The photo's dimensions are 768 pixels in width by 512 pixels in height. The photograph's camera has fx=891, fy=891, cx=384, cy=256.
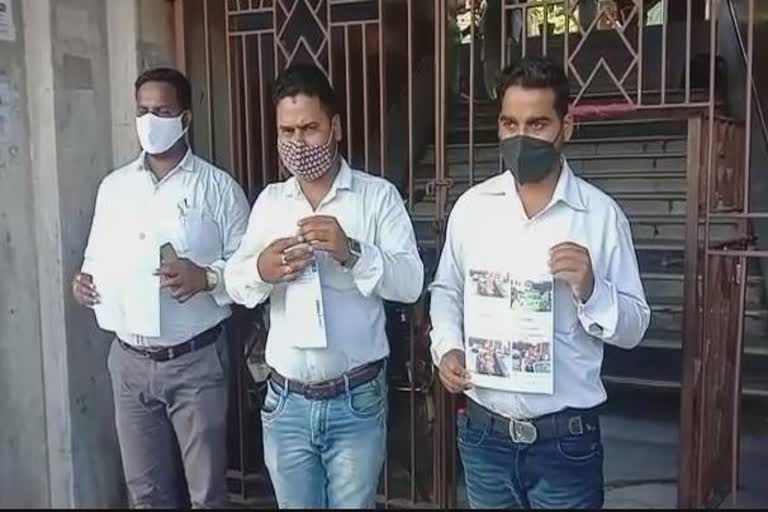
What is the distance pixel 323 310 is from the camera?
2.12 m

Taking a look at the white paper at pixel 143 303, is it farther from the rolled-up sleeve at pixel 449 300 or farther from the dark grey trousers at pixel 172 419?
the rolled-up sleeve at pixel 449 300

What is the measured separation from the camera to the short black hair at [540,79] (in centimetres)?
191

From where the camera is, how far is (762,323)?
4.83 metres

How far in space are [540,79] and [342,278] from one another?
2.18 feet

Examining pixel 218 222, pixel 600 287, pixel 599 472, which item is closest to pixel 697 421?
pixel 599 472

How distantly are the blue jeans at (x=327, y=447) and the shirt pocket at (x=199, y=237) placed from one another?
55cm

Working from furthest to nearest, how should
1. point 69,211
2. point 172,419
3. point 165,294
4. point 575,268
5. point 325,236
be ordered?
point 69,211
point 172,419
point 165,294
point 325,236
point 575,268

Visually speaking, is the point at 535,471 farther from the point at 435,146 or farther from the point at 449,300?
the point at 435,146

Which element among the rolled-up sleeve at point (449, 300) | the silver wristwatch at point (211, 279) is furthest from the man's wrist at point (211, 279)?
the rolled-up sleeve at point (449, 300)

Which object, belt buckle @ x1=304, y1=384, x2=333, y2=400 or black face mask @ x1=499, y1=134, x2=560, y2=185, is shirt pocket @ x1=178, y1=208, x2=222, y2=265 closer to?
belt buckle @ x1=304, y1=384, x2=333, y2=400

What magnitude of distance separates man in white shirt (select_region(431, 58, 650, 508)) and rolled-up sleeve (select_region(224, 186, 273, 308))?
510 millimetres

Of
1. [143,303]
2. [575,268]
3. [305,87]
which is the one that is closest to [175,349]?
[143,303]

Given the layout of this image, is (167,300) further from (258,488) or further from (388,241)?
(258,488)

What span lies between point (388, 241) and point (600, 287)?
0.57 metres
